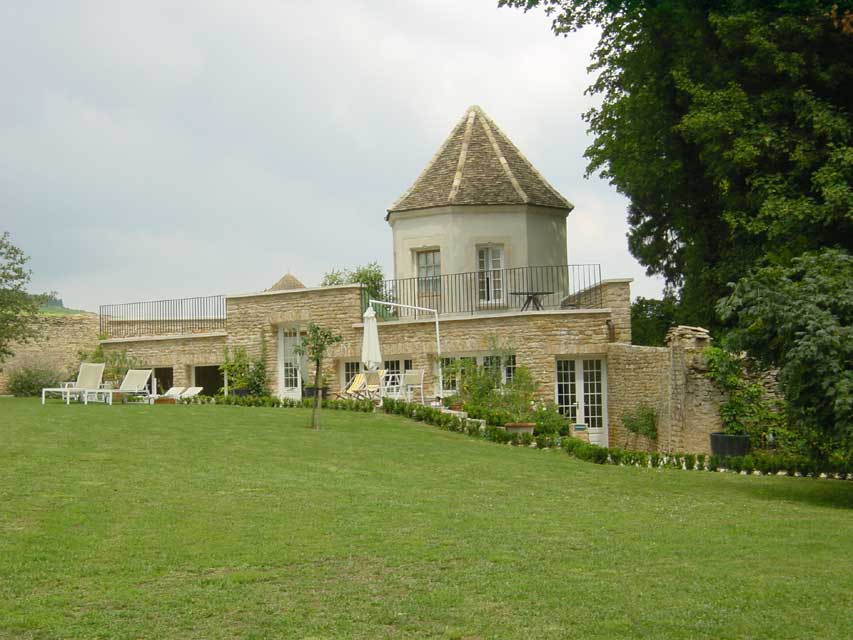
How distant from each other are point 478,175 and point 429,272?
351cm

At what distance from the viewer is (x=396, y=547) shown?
9.52 metres

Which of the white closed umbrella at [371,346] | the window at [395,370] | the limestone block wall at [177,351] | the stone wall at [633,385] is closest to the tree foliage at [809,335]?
the stone wall at [633,385]

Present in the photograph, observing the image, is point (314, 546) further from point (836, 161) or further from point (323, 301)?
point (323, 301)

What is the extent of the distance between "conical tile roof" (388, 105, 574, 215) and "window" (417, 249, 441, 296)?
1.57 m

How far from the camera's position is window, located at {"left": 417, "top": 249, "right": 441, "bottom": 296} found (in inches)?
1251

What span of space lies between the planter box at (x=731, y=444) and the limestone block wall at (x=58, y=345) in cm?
2192

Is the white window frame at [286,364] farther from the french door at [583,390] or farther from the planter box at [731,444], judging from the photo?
the planter box at [731,444]

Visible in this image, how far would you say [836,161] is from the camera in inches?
850

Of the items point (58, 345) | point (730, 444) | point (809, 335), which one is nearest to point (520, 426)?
point (730, 444)

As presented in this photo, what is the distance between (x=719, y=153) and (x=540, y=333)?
6.50m

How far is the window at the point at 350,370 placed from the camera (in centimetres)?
2991

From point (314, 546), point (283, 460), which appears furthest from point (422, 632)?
point (283, 460)

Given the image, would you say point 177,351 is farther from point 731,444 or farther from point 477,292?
point 731,444

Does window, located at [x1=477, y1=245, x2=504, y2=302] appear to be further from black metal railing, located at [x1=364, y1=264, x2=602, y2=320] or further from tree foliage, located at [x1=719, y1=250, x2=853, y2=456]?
tree foliage, located at [x1=719, y1=250, x2=853, y2=456]
